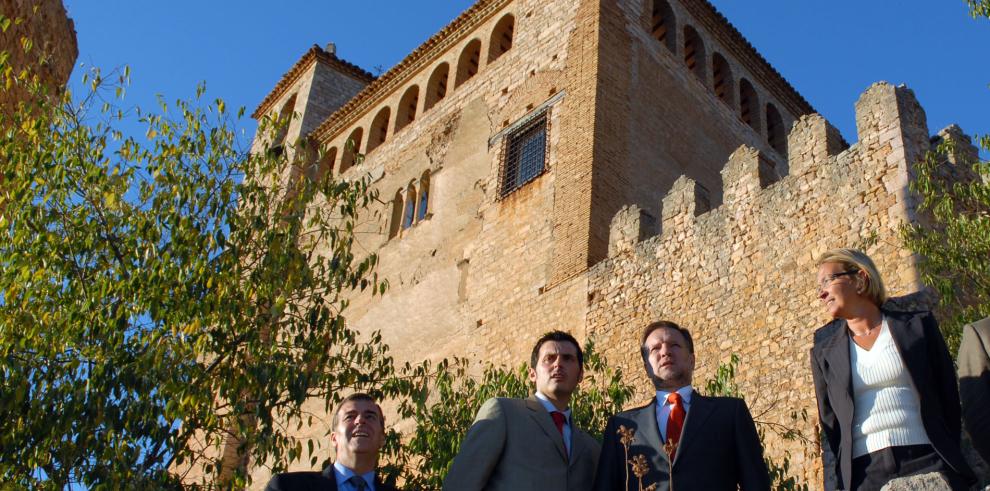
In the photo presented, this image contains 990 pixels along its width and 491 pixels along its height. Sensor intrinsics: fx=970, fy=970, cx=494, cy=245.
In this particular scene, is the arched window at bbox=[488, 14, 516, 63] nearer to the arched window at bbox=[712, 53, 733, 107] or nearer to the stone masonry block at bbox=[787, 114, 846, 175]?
the arched window at bbox=[712, 53, 733, 107]

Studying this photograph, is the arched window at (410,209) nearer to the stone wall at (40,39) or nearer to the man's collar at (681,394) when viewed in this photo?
the stone wall at (40,39)

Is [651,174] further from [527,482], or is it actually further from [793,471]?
[527,482]

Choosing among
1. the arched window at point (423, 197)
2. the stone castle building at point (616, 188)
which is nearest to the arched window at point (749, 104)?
the stone castle building at point (616, 188)

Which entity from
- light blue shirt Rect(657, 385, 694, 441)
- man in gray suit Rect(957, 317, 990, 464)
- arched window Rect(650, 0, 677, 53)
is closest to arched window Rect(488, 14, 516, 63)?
arched window Rect(650, 0, 677, 53)

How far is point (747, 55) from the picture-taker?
18203 mm

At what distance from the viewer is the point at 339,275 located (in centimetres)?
831

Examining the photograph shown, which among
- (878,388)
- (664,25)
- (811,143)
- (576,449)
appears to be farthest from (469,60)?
(878,388)

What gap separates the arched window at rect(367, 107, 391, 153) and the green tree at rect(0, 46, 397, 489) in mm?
11086

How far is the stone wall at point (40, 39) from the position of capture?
34.3ft

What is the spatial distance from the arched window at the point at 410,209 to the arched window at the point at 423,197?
0.12 m

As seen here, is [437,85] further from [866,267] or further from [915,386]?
[915,386]

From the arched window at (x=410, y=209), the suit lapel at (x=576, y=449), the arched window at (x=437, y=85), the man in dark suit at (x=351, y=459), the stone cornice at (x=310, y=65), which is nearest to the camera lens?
the suit lapel at (x=576, y=449)

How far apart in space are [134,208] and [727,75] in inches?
488

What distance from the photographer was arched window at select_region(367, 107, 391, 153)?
65.0 ft
